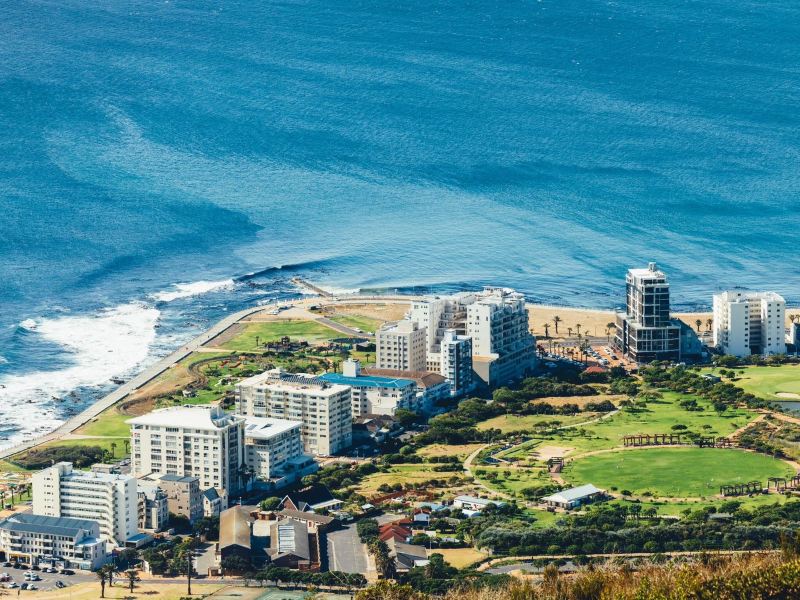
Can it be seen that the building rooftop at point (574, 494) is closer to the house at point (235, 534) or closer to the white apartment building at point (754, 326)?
the house at point (235, 534)

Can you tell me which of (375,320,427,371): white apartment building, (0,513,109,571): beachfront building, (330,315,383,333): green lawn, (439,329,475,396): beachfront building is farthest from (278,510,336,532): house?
(330,315,383,333): green lawn

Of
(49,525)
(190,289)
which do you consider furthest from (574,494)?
(190,289)

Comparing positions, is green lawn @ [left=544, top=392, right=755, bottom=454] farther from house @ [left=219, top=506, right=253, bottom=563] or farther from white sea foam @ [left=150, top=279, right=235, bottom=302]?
white sea foam @ [left=150, top=279, right=235, bottom=302]

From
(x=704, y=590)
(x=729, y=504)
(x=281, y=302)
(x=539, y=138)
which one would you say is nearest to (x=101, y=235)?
(x=281, y=302)

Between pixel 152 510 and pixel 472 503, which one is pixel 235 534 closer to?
Answer: pixel 152 510

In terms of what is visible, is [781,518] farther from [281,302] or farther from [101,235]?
[101,235]
